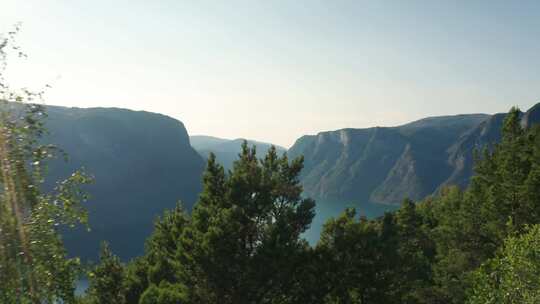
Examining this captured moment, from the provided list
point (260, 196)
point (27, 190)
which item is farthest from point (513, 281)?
point (27, 190)

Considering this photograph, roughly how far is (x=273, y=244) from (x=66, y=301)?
11.6m

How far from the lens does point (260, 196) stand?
2200cm

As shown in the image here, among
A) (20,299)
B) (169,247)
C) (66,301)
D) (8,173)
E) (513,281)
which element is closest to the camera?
(20,299)

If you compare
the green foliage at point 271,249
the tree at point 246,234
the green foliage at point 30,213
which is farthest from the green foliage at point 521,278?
the green foliage at point 30,213

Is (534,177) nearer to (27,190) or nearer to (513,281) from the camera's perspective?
(513,281)

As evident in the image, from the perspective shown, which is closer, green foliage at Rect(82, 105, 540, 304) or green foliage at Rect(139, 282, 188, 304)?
green foliage at Rect(82, 105, 540, 304)

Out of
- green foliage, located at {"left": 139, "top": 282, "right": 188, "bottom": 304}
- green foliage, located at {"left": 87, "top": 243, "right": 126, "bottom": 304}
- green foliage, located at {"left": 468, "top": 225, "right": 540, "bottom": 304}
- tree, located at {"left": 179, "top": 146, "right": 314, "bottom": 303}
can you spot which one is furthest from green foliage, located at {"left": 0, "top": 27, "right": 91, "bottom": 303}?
green foliage, located at {"left": 87, "top": 243, "right": 126, "bottom": 304}

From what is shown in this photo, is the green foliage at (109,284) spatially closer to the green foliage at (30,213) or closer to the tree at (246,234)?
the tree at (246,234)

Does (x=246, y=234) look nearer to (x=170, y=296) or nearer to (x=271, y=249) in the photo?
(x=271, y=249)

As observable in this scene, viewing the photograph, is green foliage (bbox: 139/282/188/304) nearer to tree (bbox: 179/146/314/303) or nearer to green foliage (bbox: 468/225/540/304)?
tree (bbox: 179/146/314/303)

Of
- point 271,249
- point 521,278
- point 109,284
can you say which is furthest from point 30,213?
point 109,284

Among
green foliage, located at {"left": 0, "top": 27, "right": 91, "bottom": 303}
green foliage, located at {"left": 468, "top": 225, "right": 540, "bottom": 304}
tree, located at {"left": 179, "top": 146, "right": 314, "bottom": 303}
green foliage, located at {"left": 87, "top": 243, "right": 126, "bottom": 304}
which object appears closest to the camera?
green foliage, located at {"left": 0, "top": 27, "right": 91, "bottom": 303}

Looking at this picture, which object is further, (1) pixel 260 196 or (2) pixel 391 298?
(2) pixel 391 298

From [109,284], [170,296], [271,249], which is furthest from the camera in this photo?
[109,284]
